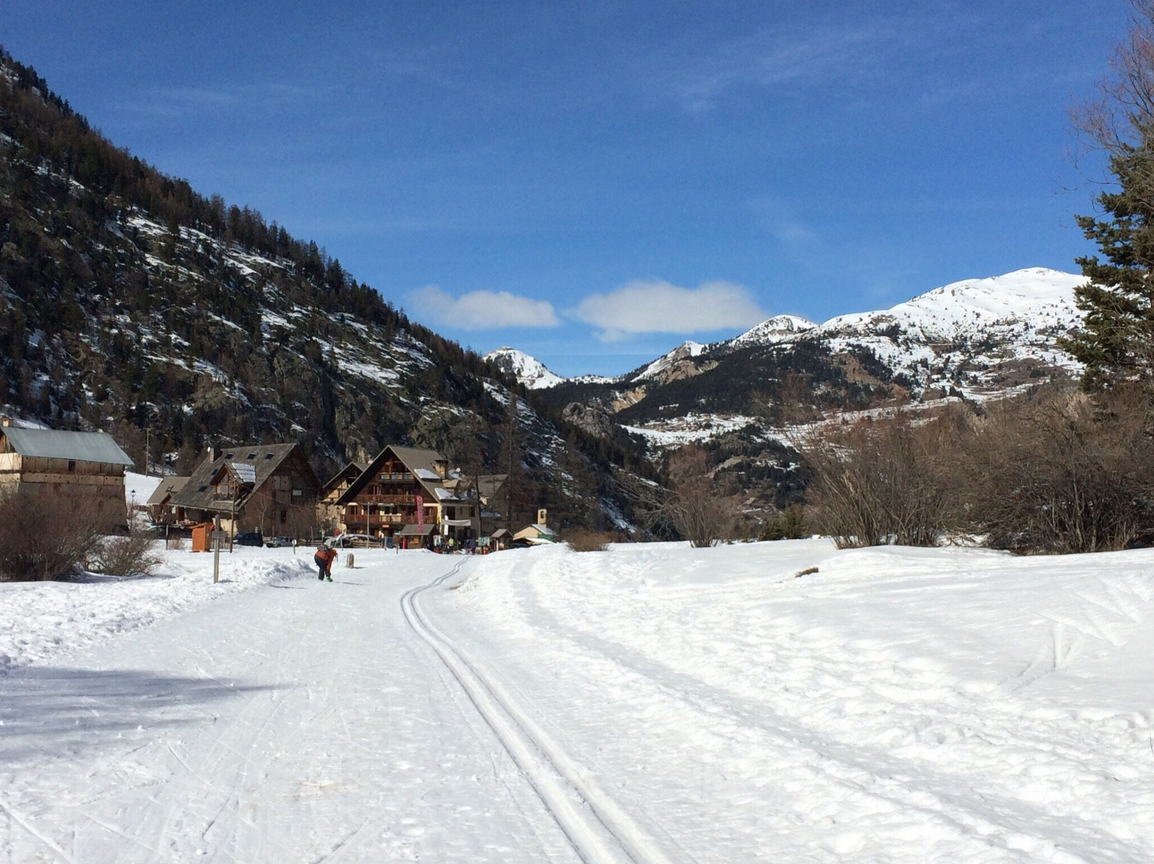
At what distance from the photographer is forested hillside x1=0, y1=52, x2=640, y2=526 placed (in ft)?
391

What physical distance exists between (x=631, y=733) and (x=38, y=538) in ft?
72.9

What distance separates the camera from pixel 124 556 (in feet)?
96.9

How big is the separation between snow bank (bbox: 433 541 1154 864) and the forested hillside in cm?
8094

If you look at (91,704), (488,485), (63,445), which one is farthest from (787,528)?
(488,485)

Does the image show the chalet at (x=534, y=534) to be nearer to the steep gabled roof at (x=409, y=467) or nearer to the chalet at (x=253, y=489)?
the steep gabled roof at (x=409, y=467)

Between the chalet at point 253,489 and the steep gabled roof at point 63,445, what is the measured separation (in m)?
22.3

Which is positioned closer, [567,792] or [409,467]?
[567,792]

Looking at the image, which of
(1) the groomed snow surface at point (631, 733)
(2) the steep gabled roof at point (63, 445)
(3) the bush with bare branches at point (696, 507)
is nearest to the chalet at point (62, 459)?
(2) the steep gabled roof at point (63, 445)

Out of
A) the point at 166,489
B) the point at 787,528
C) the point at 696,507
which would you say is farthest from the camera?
the point at 166,489

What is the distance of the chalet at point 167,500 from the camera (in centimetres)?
8601

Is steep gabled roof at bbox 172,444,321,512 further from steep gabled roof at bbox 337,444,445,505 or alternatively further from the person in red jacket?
the person in red jacket

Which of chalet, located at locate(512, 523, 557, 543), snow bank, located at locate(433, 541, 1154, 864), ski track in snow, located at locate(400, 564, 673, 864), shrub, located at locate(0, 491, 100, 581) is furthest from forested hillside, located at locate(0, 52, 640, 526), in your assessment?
ski track in snow, located at locate(400, 564, 673, 864)

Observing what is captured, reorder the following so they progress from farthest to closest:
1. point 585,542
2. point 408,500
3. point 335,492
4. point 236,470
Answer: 1. point 335,492
2. point 408,500
3. point 236,470
4. point 585,542

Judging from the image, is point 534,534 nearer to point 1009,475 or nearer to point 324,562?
point 324,562
